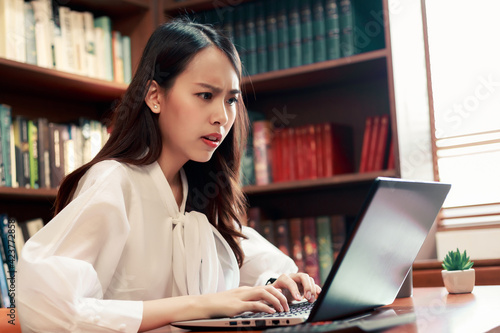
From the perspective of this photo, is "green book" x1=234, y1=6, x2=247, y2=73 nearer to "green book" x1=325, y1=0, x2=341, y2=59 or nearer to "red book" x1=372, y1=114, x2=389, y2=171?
"green book" x1=325, y1=0, x2=341, y2=59

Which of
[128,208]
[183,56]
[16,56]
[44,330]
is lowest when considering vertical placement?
[44,330]

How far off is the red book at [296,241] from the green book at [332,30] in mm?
688

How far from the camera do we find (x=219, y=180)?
63.4 inches

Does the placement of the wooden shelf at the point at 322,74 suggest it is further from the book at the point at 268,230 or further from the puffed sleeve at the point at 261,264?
the puffed sleeve at the point at 261,264

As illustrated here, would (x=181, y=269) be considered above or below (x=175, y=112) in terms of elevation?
below

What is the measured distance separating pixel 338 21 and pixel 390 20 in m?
0.21

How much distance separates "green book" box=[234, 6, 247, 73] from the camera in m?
2.63

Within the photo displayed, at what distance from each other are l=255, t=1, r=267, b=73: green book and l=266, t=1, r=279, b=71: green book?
13mm

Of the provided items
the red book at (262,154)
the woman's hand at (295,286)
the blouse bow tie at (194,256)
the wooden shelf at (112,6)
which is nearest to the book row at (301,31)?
the red book at (262,154)

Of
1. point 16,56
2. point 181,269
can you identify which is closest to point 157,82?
point 181,269

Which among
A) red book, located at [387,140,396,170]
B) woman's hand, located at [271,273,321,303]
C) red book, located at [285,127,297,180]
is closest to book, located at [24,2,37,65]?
red book, located at [285,127,297,180]

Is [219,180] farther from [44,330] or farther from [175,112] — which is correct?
[44,330]

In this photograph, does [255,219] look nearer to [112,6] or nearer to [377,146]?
[377,146]

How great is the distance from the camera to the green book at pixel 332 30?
2.43m
